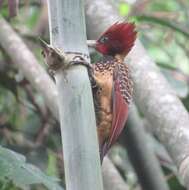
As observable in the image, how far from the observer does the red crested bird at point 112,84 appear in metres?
1.77

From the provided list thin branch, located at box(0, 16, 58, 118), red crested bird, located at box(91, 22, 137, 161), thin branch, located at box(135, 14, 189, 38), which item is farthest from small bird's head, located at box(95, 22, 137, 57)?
thin branch, located at box(135, 14, 189, 38)

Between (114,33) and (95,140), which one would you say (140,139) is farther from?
(95,140)

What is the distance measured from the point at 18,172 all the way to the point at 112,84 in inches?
22.7

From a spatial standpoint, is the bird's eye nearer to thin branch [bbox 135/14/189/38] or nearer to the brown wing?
the brown wing

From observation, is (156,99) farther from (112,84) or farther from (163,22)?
(163,22)

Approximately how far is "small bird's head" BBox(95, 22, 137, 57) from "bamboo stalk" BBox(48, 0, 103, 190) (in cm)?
70

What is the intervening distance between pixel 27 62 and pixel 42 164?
0.38 m

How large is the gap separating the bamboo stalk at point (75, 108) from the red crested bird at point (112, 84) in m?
0.57

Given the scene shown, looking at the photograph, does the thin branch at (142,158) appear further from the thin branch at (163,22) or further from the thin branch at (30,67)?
the thin branch at (163,22)

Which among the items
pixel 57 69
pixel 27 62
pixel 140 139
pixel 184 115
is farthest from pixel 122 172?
pixel 57 69

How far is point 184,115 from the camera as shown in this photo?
1.74m

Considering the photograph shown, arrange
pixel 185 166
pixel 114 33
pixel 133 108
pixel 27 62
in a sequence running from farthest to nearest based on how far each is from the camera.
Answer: pixel 133 108, pixel 27 62, pixel 114 33, pixel 185 166

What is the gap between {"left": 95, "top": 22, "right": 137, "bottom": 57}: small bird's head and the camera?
190cm

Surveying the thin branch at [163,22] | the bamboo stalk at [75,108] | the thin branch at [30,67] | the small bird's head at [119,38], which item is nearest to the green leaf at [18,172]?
the bamboo stalk at [75,108]
